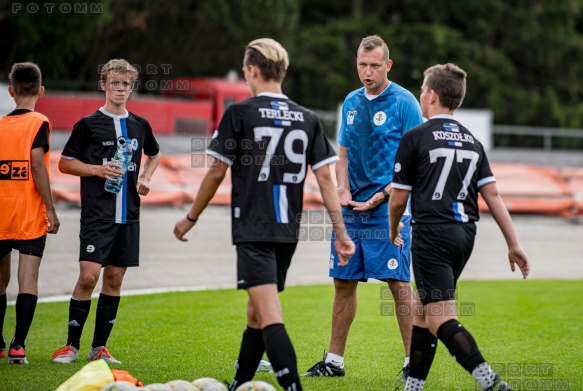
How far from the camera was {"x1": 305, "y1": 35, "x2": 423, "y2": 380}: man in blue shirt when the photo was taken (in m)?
6.89

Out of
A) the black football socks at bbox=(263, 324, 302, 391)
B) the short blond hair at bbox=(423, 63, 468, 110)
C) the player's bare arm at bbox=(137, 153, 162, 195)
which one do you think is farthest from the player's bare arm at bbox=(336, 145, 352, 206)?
the black football socks at bbox=(263, 324, 302, 391)

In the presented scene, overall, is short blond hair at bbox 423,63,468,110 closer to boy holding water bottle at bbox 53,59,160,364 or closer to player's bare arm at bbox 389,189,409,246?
player's bare arm at bbox 389,189,409,246

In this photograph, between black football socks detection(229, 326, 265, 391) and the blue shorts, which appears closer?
black football socks detection(229, 326, 265, 391)

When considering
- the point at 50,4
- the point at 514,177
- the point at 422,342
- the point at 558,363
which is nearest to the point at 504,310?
the point at 558,363

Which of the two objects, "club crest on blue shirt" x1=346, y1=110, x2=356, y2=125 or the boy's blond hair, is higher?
the boy's blond hair

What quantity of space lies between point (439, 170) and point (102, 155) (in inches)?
112

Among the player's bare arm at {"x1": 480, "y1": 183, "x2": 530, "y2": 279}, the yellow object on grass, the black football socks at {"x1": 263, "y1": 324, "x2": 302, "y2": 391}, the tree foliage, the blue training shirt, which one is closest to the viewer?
the yellow object on grass

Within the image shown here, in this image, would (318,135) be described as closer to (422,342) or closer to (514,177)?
(422,342)

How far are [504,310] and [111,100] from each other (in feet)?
18.6

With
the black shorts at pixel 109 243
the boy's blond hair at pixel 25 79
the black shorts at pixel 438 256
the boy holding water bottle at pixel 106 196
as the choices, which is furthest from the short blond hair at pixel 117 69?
the black shorts at pixel 438 256

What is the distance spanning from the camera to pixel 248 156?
17.8 feet

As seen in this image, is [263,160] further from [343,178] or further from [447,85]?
[343,178]

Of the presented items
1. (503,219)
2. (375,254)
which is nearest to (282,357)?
(503,219)

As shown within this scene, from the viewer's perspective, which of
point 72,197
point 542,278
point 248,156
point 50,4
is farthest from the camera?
point 50,4
